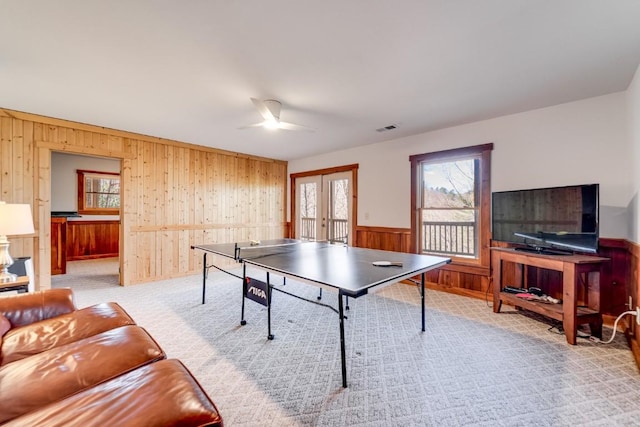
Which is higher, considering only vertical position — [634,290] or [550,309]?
[634,290]

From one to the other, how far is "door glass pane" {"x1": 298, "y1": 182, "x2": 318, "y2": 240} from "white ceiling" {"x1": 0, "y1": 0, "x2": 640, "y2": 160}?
2.80 m

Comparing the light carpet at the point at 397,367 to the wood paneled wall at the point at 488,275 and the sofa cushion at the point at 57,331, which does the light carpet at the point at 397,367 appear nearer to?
the wood paneled wall at the point at 488,275

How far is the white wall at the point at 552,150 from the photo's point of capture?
9.39 feet

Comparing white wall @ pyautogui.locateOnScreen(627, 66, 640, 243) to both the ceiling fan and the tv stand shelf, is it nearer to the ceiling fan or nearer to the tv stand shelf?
the tv stand shelf

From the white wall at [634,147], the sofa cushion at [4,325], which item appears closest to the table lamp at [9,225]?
the sofa cushion at [4,325]

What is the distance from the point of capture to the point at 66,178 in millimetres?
6422

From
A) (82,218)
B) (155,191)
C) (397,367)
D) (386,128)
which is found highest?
(386,128)

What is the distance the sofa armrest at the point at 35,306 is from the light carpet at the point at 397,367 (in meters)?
0.85

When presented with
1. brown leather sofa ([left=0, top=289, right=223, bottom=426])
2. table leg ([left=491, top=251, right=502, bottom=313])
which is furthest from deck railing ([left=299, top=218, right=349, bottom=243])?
brown leather sofa ([left=0, top=289, right=223, bottom=426])

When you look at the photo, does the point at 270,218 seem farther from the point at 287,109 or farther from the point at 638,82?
the point at 638,82

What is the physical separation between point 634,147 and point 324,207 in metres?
4.48

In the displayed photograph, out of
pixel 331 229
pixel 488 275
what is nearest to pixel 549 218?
pixel 488 275

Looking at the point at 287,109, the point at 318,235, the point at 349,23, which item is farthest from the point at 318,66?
the point at 318,235

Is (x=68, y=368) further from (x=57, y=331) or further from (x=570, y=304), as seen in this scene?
(x=570, y=304)
